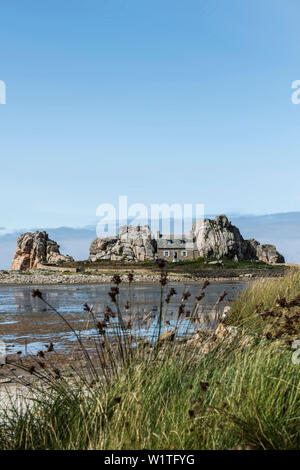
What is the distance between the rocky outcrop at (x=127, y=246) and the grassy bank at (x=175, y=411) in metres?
85.2

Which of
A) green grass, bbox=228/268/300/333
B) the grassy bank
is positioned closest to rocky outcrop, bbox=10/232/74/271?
green grass, bbox=228/268/300/333

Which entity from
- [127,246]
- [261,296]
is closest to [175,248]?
[127,246]

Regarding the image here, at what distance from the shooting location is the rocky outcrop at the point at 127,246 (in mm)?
92000

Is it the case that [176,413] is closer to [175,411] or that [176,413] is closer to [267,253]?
[175,411]

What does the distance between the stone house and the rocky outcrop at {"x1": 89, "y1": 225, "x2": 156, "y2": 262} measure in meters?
2.12

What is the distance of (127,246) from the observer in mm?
95250

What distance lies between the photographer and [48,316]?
18203 mm

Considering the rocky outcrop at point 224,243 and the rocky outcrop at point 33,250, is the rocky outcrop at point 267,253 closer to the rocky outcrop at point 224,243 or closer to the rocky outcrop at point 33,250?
the rocky outcrop at point 224,243

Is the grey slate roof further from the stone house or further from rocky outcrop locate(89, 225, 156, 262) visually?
rocky outcrop locate(89, 225, 156, 262)

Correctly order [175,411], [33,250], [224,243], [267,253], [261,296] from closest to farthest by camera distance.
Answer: [175,411] < [261,296] < [33,250] < [224,243] < [267,253]

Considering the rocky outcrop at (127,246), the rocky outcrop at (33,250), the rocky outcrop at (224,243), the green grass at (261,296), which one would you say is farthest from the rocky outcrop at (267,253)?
the green grass at (261,296)

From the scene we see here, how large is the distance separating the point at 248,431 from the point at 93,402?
1.64 m

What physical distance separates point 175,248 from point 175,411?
280 ft

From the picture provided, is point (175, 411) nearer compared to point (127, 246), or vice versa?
point (175, 411)
